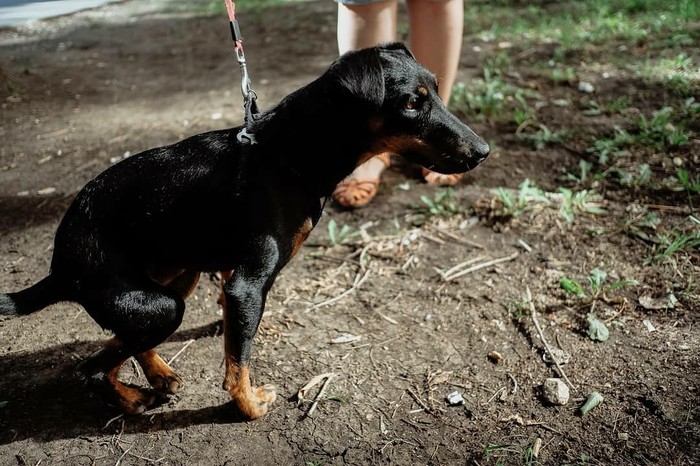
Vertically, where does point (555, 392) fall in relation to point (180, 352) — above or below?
above

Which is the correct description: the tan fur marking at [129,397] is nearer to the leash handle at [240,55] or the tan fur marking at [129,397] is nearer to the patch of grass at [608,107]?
the leash handle at [240,55]

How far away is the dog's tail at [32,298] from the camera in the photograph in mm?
2049

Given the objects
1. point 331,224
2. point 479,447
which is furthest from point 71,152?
point 479,447

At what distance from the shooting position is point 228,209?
2.10 meters

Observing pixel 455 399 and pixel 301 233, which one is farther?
pixel 455 399

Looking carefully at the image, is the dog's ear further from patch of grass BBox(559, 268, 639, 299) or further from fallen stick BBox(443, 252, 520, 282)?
patch of grass BBox(559, 268, 639, 299)

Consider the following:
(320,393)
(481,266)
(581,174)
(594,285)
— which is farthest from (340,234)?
(581,174)

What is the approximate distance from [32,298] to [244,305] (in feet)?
2.73

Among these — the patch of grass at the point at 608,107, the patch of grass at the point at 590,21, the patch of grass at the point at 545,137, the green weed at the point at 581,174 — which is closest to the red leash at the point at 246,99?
the green weed at the point at 581,174

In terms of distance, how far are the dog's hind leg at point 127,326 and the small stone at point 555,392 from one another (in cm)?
155

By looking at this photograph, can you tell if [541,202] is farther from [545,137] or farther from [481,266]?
[545,137]

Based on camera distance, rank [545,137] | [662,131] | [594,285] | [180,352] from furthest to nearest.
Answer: [545,137]
[662,131]
[594,285]
[180,352]

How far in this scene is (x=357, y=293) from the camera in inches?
118

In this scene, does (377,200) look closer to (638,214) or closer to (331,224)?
(331,224)
